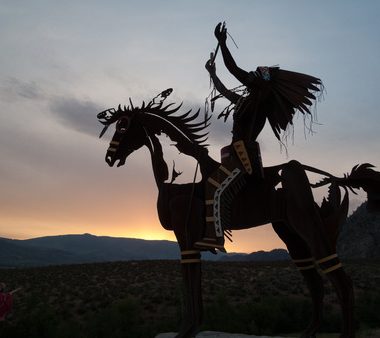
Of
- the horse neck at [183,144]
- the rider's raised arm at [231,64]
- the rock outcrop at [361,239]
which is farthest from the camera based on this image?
the rock outcrop at [361,239]

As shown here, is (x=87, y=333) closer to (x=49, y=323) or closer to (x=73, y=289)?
(x=49, y=323)

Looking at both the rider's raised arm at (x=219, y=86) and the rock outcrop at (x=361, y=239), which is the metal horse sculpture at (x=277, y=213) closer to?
the rider's raised arm at (x=219, y=86)

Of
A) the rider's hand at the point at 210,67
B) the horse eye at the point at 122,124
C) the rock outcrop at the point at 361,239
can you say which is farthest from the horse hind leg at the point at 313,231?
the rock outcrop at the point at 361,239

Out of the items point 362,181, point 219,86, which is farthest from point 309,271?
point 219,86

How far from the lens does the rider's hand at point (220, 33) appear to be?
282 inches

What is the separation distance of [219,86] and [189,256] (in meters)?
2.94

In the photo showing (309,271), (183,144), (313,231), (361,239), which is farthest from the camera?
(361,239)

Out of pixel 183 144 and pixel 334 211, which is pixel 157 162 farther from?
pixel 334 211

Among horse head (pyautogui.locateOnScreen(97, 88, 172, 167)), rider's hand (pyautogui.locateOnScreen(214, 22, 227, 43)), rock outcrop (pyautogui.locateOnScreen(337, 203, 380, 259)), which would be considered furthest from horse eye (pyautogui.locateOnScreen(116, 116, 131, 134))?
rock outcrop (pyautogui.locateOnScreen(337, 203, 380, 259))

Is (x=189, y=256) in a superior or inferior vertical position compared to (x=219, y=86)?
inferior

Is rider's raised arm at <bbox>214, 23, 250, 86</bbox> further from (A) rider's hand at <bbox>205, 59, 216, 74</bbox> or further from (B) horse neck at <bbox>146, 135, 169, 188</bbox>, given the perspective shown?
(B) horse neck at <bbox>146, 135, 169, 188</bbox>

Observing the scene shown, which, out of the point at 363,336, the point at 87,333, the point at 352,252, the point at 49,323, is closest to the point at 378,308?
the point at 363,336

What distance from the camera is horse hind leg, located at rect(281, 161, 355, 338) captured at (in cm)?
604

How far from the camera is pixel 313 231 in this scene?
6.26m
